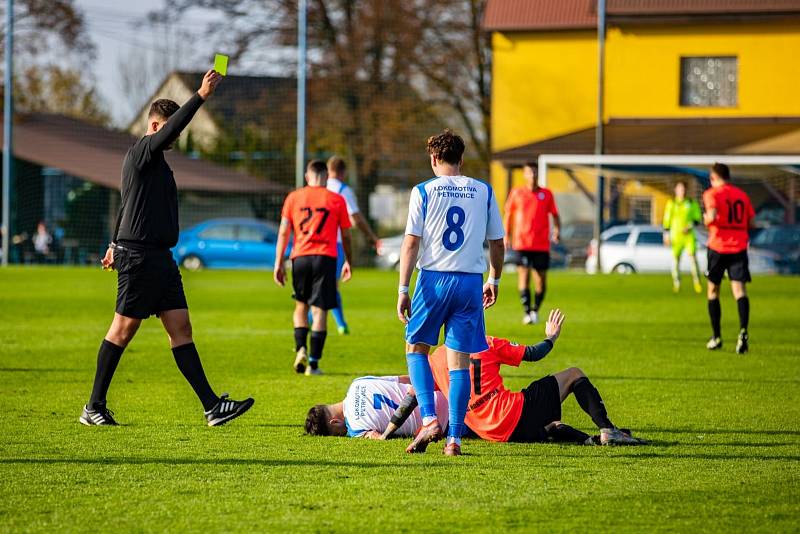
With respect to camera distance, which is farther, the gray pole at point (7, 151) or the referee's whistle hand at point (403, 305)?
the gray pole at point (7, 151)

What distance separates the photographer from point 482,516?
581cm

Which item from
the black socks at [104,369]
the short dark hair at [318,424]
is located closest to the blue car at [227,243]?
the black socks at [104,369]

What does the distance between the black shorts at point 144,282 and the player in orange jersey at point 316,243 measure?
142 inches

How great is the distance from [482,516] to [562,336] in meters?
10.4

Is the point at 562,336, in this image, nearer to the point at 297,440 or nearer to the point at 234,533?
the point at 297,440

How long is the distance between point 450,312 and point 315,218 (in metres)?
4.60

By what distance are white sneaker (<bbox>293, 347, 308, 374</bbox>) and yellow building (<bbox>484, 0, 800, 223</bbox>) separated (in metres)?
24.6

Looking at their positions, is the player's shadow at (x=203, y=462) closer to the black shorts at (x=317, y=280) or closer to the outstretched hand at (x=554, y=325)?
the outstretched hand at (x=554, y=325)

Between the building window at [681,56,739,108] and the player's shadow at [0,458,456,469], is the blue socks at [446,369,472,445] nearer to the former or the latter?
the player's shadow at [0,458,456,469]

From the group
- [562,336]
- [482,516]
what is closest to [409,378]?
[482,516]

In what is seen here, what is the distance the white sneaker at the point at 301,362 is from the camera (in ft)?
39.3

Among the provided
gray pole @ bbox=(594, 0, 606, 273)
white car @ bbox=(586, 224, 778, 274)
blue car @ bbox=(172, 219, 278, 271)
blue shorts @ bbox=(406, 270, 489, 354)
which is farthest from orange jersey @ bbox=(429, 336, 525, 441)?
blue car @ bbox=(172, 219, 278, 271)

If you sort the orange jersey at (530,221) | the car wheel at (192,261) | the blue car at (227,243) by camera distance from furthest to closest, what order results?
the car wheel at (192,261) < the blue car at (227,243) < the orange jersey at (530,221)

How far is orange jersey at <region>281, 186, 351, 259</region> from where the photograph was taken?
12.0m
